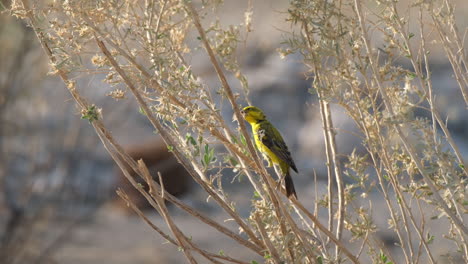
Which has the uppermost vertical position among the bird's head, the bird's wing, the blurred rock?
the blurred rock

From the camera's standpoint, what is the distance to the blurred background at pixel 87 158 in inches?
257

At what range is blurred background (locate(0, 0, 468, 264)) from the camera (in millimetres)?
6516

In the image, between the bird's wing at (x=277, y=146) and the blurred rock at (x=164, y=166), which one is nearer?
the bird's wing at (x=277, y=146)

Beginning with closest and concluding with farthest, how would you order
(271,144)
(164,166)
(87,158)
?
(271,144) < (87,158) < (164,166)

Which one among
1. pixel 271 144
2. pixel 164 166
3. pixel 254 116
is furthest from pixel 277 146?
pixel 164 166

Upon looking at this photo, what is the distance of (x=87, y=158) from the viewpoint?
7.23 metres

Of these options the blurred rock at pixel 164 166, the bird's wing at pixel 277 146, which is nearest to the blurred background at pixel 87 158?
the blurred rock at pixel 164 166

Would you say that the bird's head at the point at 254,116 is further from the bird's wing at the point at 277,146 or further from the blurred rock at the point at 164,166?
the blurred rock at the point at 164,166

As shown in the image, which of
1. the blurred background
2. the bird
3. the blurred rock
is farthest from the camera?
the blurred rock

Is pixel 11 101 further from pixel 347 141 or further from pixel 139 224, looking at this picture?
pixel 347 141

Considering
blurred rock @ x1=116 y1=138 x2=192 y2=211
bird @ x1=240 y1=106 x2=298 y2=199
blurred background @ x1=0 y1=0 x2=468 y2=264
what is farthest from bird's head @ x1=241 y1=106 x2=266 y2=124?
blurred rock @ x1=116 y1=138 x2=192 y2=211

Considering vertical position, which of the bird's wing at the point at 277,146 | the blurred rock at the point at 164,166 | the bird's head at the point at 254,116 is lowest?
the bird's wing at the point at 277,146

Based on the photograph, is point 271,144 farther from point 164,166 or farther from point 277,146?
point 164,166

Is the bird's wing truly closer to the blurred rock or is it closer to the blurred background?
the blurred background
